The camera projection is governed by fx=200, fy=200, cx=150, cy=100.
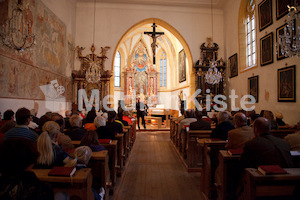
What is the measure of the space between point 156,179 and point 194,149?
3.90 feet

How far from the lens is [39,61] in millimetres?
7551

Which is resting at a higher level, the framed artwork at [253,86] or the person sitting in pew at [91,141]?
the framed artwork at [253,86]

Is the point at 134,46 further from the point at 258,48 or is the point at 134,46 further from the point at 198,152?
the point at 198,152

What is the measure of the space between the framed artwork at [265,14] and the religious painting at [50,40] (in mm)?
8670

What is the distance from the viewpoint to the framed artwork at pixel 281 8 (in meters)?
6.57

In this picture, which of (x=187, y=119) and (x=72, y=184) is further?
(x=187, y=119)

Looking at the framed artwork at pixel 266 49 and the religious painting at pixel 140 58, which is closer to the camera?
the framed artwork at pixel 266 49

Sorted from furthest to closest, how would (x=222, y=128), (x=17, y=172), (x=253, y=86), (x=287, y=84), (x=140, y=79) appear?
(x=140, y=79) < (x=253, y=86) < (x=287, y=84) < (x=222, y=128) < (x=17, y=172)

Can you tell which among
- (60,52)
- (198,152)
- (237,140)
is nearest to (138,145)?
(198,152)

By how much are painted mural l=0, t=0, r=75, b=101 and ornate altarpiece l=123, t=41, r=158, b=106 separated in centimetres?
969

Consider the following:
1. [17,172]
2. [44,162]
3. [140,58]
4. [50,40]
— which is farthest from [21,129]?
[140,58]

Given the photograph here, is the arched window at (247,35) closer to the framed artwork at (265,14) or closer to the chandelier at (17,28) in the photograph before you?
the framed artwork at (265,14)

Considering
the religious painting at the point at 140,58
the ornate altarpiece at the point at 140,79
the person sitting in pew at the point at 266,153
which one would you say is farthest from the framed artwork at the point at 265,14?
the religious painting at the point at 140,58

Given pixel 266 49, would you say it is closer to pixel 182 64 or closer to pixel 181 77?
pixel 182 64
